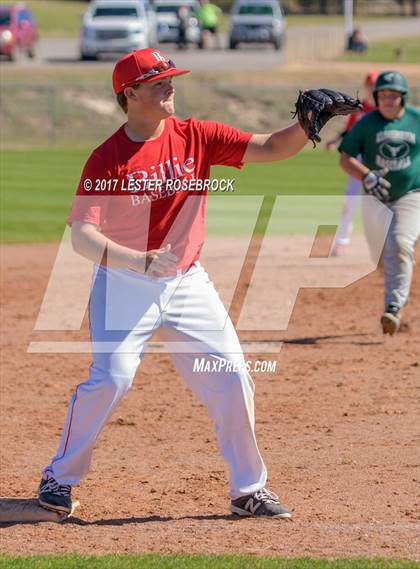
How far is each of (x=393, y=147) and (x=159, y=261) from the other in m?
5.45

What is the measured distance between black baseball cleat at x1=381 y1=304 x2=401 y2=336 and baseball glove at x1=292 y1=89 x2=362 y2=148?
4.52 metres

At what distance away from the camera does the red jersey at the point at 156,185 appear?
6199mm

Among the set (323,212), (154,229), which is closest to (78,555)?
(154,229)

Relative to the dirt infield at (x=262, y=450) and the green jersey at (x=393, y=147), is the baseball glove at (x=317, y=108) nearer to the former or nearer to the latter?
the dirt infield at (x=262, y=450)

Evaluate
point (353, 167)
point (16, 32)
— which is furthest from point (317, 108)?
point (16, 32)

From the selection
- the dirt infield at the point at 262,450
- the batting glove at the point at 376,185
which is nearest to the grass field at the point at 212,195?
the dirt infield at the point at 262,450

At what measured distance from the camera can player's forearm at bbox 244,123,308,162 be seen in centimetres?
649

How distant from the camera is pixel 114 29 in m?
Result: 44.4

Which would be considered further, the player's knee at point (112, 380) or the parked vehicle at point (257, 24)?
the parked vehicle at point (257, 24)

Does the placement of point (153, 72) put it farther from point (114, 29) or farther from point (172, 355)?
point (114, 29)

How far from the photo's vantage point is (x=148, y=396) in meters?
9.41

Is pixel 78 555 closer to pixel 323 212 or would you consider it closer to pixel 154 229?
pixel 154 229

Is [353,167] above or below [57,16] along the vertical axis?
above

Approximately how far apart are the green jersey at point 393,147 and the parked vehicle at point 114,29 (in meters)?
33.7
